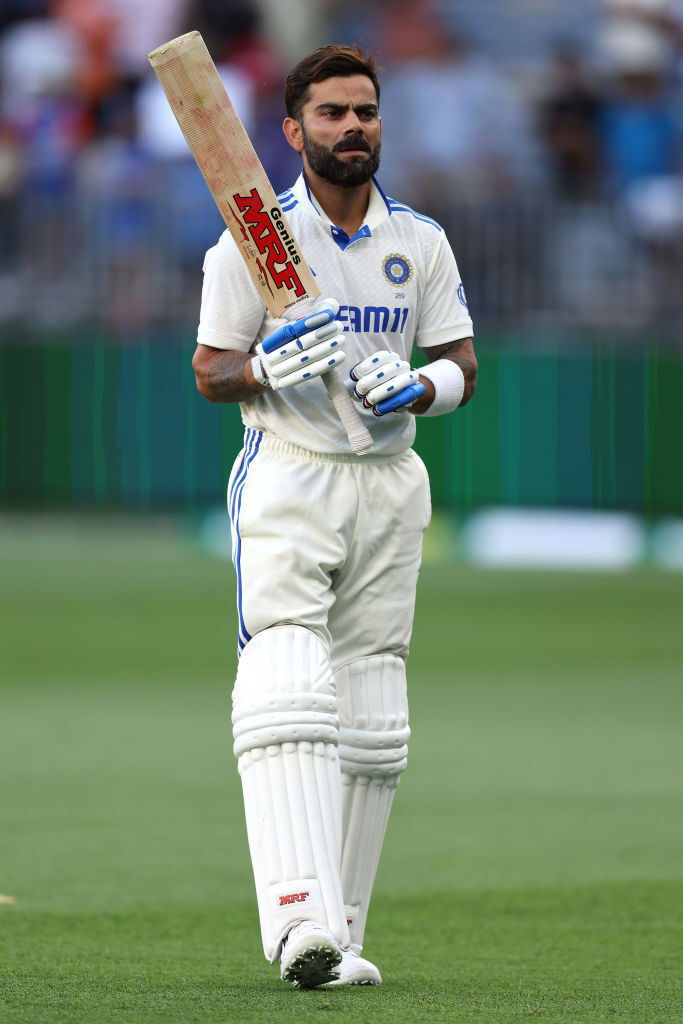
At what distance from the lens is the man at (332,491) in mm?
4301

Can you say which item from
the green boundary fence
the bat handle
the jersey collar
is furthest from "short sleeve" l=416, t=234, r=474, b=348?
the green boundary fence

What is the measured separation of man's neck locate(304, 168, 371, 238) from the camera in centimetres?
459

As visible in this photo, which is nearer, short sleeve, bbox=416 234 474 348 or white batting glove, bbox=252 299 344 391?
white batting glove, bbox=252 299 344 391

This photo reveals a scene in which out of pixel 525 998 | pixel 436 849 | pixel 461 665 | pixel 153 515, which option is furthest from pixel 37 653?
pixel 525 998

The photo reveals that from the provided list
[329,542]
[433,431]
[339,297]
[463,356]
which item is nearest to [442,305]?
[463,356]

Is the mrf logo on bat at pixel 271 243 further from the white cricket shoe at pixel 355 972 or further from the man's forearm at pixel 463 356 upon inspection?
the white cricket shoe at pixel 355 972

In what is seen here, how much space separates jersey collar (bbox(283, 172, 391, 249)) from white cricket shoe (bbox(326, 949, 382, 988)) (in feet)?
A: 5.15

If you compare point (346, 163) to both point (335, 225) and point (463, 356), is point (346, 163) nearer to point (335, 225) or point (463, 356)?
point (335, 225)

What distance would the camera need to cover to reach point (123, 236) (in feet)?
53.9

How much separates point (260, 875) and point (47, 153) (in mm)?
13845

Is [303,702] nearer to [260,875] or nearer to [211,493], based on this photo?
[260,875]

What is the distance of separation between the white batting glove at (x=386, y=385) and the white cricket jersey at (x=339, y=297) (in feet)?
0.52

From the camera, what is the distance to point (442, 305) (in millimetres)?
4707

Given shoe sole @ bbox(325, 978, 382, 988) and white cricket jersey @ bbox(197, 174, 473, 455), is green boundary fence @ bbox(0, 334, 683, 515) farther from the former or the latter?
shoe sole @ bbox(325, 978, 382, 988)
